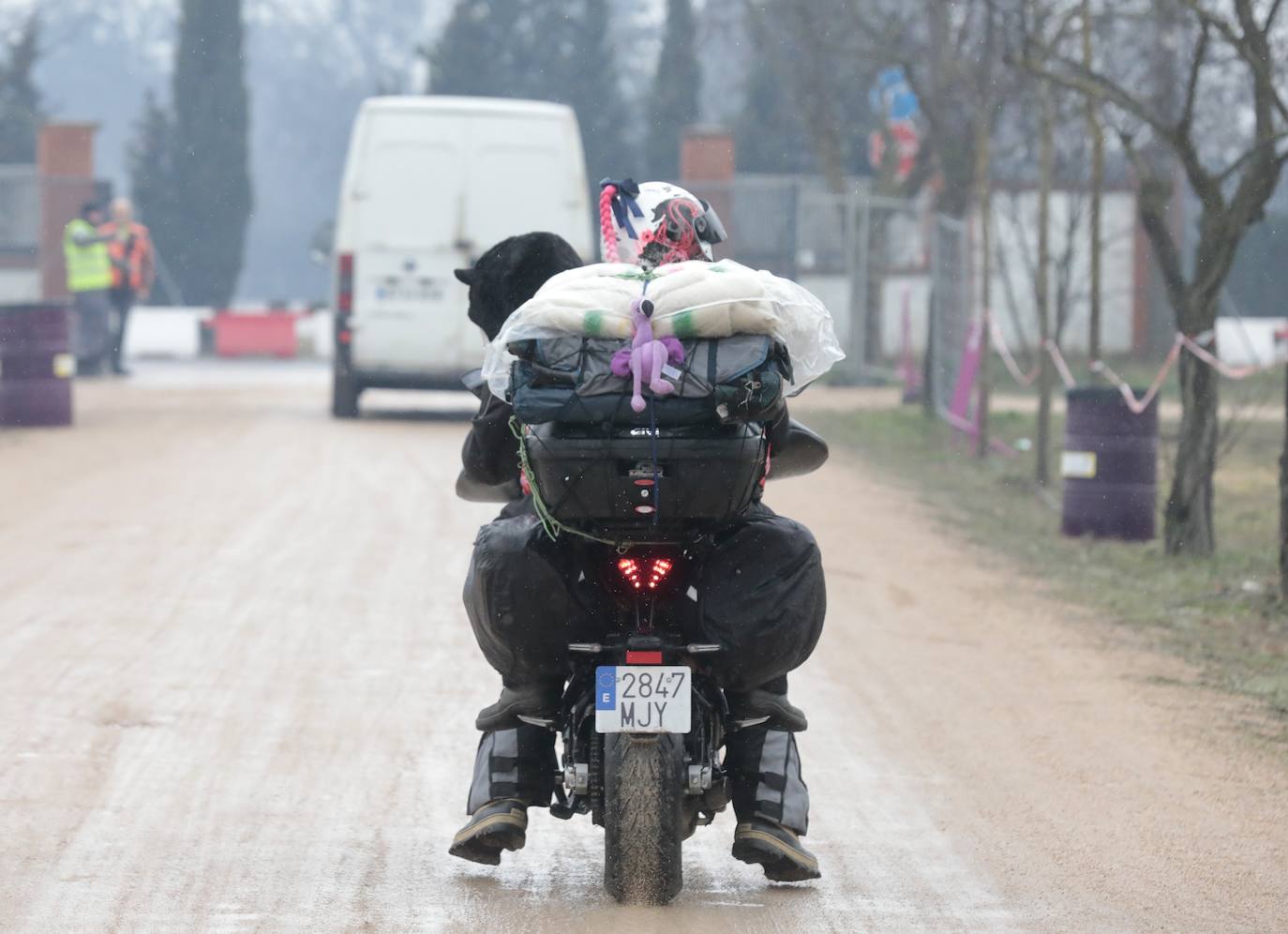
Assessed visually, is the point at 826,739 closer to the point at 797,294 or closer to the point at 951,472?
the point at 797,294

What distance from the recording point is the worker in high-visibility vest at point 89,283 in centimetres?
2680

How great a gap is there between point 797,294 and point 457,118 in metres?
13.9

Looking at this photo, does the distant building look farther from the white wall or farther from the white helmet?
the white helmet

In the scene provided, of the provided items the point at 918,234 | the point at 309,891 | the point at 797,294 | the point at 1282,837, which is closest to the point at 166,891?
the point at 309,891

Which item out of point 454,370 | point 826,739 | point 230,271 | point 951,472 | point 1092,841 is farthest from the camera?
Result: point 230,271

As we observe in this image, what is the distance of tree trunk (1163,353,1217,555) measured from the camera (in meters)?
11.7

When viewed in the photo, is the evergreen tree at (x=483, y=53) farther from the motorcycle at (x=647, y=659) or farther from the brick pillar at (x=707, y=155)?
the motorcycle at (x=647, y=659)

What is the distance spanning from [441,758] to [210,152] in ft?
139

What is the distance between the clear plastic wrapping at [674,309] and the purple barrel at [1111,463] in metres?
8.20

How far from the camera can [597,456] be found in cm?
452

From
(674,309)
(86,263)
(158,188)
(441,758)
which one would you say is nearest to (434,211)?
(86,263)

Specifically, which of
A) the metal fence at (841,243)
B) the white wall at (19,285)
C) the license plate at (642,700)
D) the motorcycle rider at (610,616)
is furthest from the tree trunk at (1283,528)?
the white wall at (19,285)

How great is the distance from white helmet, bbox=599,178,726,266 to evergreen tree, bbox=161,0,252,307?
4138cm

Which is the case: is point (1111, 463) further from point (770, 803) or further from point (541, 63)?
point (541, 63)
